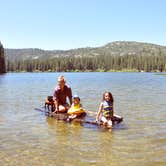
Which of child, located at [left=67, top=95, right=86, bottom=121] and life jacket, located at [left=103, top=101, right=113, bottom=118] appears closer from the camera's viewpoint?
life jacket, located at [left=103, top=101, right=113, bottom=118]

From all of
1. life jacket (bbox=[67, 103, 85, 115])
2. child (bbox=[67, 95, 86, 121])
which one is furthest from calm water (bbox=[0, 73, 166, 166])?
life jacket (bbox=[67, 103, 85, 115])

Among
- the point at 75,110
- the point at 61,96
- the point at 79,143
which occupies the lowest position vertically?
the point at 79,143

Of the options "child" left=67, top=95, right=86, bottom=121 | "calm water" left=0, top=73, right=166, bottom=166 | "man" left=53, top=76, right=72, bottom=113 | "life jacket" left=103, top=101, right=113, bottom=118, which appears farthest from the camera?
"man" left=53, top=76, right=72, bottom=113

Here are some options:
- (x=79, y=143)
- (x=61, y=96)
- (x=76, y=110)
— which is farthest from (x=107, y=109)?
(x=61, y=96)

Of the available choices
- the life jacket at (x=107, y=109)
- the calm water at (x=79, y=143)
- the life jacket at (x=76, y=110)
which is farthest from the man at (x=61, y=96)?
the life jacket at (x=107, y=109)

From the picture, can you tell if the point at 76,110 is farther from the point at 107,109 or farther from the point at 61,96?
the point at 107,109

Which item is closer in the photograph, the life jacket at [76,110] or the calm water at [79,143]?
the calm water at [79,143]

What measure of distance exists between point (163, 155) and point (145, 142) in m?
1.88

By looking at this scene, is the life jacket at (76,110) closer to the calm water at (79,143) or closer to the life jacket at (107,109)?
the calm water at (79,143)

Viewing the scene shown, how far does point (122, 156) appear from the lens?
10227mm

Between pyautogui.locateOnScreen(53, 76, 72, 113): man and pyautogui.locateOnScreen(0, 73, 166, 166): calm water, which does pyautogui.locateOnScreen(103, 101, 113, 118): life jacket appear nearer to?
pyautogui.locateOnScreen(0, 73, 166, 166): calm water

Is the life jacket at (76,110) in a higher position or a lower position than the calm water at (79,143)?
higher

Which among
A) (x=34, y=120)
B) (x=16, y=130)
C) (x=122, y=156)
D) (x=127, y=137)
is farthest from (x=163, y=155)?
(x=34, y=120)

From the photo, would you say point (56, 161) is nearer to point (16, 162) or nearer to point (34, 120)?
point (16, 162)
